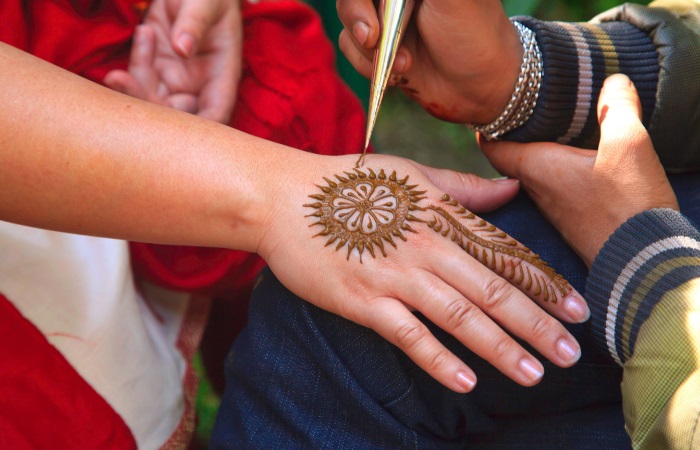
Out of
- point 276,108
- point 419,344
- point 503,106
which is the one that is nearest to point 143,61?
point 276,108

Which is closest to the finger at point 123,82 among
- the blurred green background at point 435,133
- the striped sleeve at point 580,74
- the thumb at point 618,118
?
the striped sleeve at point 580,74

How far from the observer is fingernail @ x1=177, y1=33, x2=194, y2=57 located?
1.26 meters

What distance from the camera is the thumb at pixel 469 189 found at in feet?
3.55

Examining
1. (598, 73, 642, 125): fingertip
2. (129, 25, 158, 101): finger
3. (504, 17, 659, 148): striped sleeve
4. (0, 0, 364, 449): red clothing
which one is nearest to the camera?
(0, 0, 364, 449): red clothing

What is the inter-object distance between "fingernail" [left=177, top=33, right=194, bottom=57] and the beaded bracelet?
2.03 feet

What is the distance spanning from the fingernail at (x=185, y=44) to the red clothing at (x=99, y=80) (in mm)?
121

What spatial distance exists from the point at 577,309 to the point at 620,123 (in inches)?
13.1

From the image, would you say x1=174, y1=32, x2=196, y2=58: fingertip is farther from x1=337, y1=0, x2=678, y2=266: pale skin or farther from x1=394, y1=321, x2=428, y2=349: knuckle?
x1=394, y1=321, x2=428, y2=349: knuckle

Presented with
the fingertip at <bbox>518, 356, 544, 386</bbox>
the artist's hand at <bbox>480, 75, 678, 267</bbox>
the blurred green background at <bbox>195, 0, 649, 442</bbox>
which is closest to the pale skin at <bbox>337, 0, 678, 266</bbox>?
the artist's hand at <bbox>480, 75, 678, 267</bbox>

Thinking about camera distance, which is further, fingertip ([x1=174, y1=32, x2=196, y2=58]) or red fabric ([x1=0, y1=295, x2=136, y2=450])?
fingertip ([x1=174, y1=32, x2=196, y2=58])

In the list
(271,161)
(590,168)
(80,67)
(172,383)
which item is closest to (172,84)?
(80,67)

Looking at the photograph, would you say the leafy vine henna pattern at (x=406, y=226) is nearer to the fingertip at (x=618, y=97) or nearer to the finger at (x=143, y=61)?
the fingertip at (x=618, y=97)

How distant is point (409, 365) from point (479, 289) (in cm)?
15

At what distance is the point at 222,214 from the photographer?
1001mm
